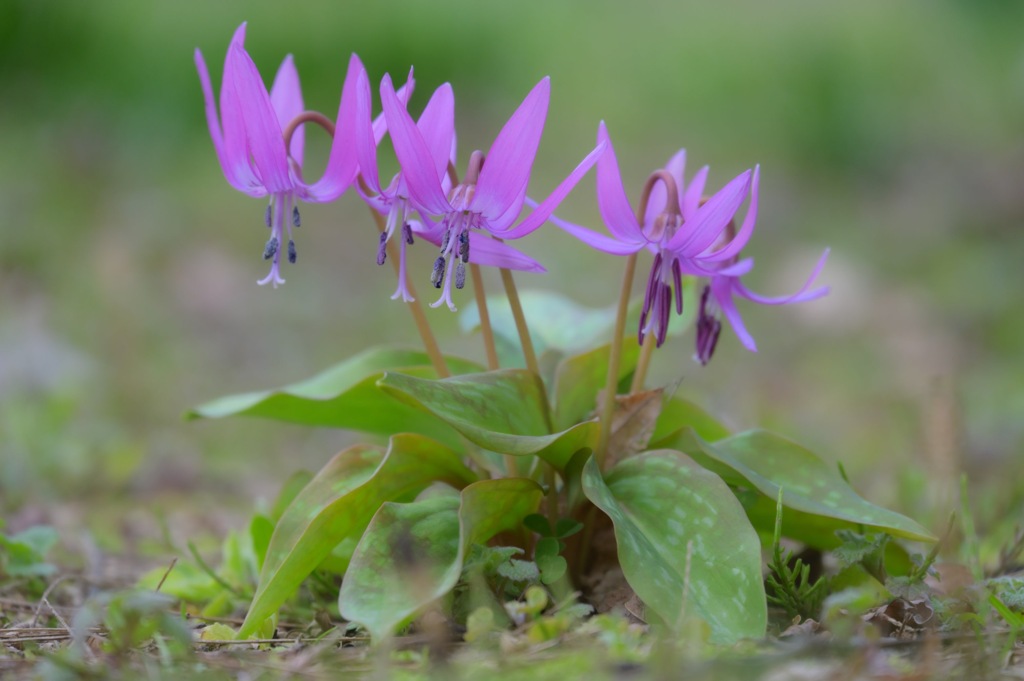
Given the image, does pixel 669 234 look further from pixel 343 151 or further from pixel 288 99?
pixel 288 99

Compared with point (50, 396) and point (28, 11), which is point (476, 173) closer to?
point (50, 396)

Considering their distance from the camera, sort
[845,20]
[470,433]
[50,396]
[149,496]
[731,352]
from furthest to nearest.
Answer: [845,20] → [731,352] → [50,396] → [149,496] → [470,433]

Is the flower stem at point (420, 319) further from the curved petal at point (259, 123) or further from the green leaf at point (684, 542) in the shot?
the green leaf at point (684, 542)

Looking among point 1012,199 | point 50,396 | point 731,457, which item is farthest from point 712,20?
point 731,457

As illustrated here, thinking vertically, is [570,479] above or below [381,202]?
below

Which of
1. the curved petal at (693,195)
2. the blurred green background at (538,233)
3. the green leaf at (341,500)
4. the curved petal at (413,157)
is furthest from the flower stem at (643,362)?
the blurred green background at (538,233)

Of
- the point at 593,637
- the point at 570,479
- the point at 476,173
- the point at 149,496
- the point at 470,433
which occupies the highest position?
the point at 476,173

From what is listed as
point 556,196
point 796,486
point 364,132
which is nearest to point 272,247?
point 364,132

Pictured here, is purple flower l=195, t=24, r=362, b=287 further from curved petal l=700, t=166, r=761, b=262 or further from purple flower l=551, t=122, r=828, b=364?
curved petal l=700, t=166, r=761, b=262
